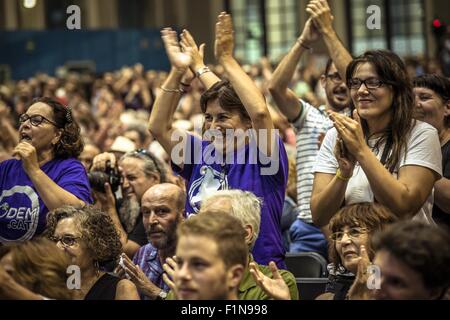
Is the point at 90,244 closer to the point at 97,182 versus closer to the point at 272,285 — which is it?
the point at 272,285

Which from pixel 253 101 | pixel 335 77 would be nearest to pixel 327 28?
pixel 335 77

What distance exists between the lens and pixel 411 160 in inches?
139

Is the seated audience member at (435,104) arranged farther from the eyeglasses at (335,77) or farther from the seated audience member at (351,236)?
the seated audience member at (351,236)

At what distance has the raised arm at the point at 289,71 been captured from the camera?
182 inches

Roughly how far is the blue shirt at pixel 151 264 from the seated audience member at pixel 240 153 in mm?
289

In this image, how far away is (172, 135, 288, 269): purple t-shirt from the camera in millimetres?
3893

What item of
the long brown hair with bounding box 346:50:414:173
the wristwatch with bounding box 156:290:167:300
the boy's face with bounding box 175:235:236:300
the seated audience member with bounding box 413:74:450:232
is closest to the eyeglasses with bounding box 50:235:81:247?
the wristwatch with bounding box 156:290:167:300

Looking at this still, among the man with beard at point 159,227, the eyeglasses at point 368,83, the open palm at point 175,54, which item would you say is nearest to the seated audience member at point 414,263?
the eyeglasses at point 368,83

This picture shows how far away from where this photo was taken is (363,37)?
850 inches

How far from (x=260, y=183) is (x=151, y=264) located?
0.62 meters

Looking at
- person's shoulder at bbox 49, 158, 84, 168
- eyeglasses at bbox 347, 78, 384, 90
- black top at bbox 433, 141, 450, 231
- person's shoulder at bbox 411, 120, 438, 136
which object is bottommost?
black top at bbox 433, 141, 450, 231

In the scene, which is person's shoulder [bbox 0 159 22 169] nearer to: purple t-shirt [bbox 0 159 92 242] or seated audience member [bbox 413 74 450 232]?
purple t-shirt [bbox 0 159 92 242]

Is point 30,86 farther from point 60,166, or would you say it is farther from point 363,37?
point 363,37
